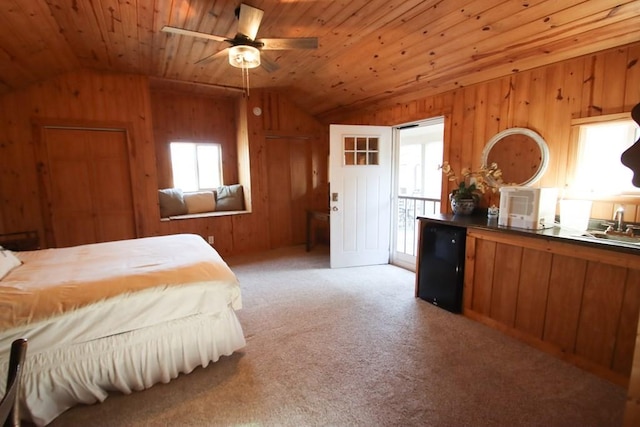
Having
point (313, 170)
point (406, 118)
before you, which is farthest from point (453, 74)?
point (313, 170)

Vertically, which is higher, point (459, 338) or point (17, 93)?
point (17, 93)

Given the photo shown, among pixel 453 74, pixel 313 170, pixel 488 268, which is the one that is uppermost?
pixel 453 74

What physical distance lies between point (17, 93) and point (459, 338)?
519cm

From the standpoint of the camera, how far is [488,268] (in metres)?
2.53

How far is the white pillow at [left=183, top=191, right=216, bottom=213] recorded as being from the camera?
4680 mm

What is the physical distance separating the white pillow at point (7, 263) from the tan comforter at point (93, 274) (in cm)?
4

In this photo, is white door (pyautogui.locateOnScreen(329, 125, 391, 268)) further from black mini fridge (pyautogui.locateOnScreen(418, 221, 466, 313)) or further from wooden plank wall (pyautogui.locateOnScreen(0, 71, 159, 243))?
wooden plank wall (pyautogui.locateOnScreen(0, 71, 159, 243))

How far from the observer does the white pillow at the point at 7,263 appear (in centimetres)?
185

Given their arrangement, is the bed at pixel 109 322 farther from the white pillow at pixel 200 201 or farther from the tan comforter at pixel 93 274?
→ the white pillow at pixel 200 201

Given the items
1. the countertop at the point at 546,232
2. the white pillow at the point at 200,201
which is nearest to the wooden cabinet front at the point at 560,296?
the countertop at the point at 546,232

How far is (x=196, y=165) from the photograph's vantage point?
5043 mm

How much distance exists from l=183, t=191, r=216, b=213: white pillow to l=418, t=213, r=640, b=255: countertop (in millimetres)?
3390

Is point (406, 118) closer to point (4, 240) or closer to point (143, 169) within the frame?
point (143, 169)

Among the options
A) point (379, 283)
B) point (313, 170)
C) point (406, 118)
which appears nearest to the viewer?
point (379, 283)
